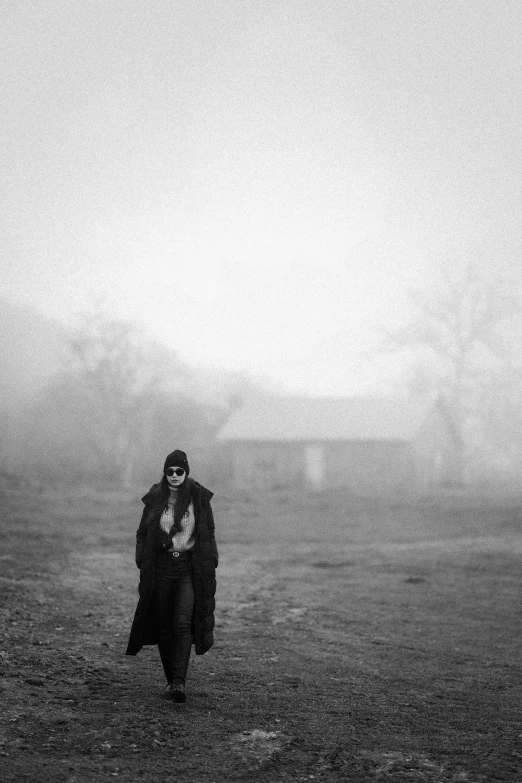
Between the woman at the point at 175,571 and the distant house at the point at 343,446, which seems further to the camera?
the distant house at the point at 343,446

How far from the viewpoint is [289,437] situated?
4662 centimetres

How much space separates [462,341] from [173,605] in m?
42.9

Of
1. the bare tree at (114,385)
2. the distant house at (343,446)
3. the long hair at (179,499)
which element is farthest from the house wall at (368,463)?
the long hair at (179,499)

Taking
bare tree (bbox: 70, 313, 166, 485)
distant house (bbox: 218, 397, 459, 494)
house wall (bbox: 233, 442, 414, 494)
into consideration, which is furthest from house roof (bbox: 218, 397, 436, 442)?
bare tree (bbox: 70, 313, 166, 485)

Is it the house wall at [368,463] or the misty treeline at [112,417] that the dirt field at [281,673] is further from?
the misty treeline at [112,417]

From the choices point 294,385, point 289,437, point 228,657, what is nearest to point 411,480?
point 289,437

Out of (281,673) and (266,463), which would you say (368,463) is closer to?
(266,463)

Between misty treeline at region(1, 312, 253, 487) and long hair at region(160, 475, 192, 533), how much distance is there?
37533 millimetres

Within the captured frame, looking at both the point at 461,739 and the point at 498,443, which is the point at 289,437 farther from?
the point at 461,739

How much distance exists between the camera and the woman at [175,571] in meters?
6.42

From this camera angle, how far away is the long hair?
6.53 metres

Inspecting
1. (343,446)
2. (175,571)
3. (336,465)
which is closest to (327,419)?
(343,446)

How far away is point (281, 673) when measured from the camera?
7.64 metres

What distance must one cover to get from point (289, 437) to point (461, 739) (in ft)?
135
